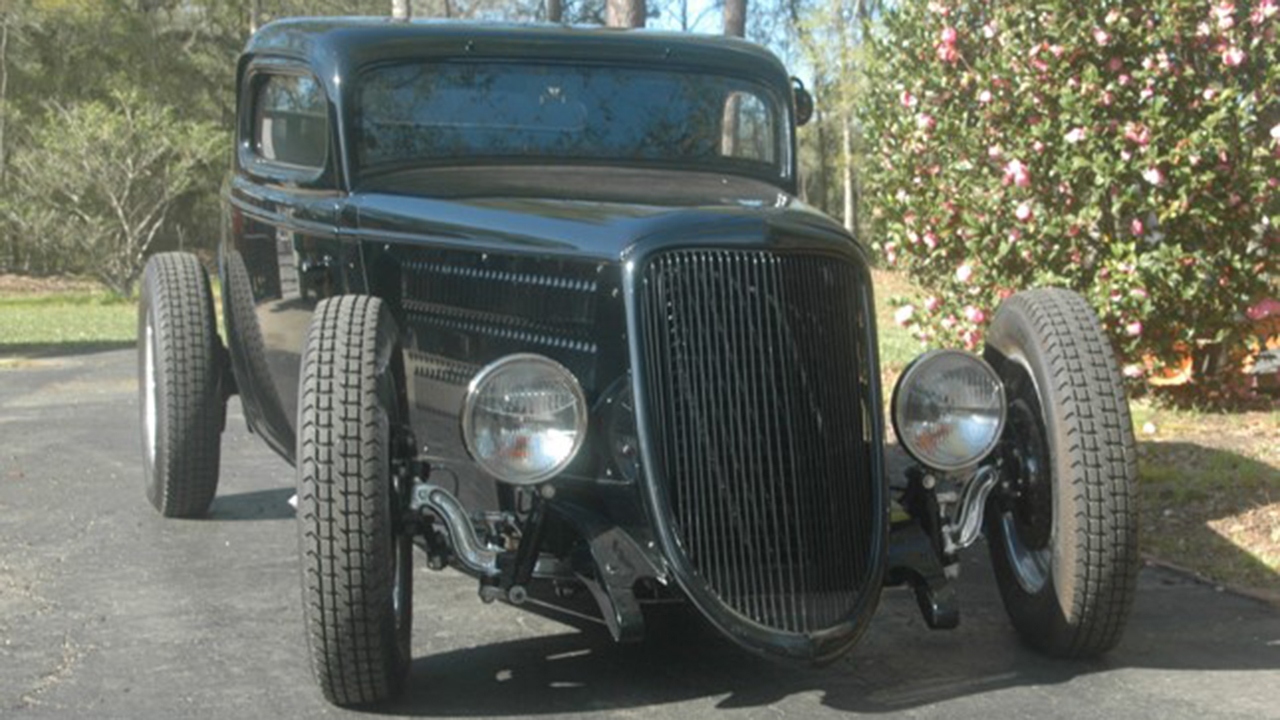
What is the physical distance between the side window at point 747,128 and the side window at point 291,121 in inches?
56.1

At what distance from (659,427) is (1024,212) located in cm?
449

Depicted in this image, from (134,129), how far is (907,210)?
25897 mm

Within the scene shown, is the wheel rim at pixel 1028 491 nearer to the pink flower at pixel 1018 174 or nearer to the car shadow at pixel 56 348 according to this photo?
the pink flower at pixel 1018 174

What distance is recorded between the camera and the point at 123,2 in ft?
132

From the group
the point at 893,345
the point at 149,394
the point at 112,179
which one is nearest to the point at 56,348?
the point at 893,345

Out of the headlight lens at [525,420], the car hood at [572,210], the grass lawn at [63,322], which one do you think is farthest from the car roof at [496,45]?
the grass lawn at [63,322]

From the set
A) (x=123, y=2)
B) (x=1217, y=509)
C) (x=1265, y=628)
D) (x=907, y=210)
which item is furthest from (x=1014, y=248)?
(x=123, y=2)

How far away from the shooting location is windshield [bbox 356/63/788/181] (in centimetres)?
571

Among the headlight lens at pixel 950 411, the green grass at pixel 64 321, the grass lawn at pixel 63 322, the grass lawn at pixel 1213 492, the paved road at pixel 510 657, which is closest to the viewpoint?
the paved road at pixel 510 657

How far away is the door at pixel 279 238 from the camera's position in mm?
5668

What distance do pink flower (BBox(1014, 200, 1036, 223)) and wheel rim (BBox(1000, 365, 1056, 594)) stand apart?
3.42 meters

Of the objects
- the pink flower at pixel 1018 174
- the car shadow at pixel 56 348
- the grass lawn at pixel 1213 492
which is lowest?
the car shadow at pixel 56 348

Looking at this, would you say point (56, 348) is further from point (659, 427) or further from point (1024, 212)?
point (659, 427)

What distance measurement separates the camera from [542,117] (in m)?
5.84
